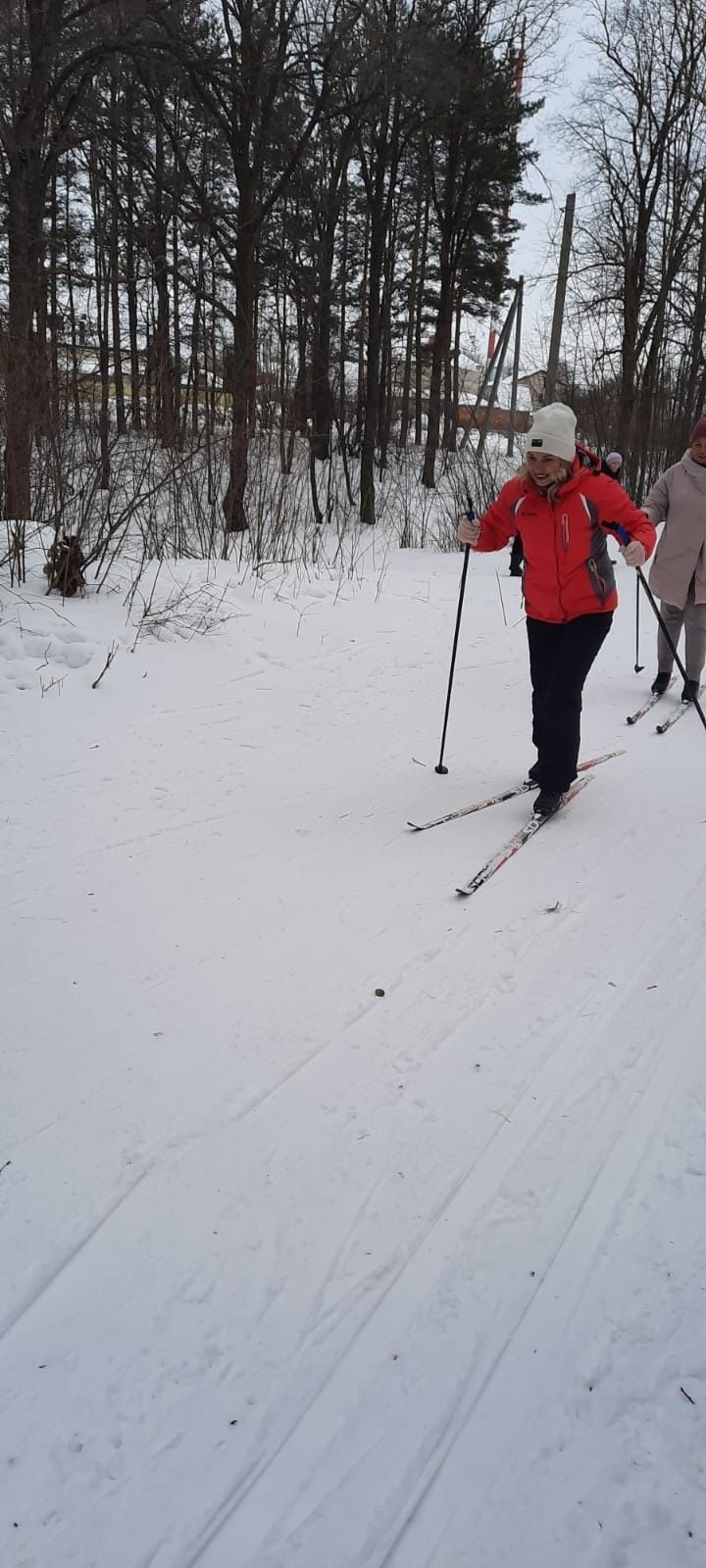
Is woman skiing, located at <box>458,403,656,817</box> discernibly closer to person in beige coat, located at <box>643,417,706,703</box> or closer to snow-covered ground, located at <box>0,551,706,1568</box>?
snow-covered ground, located at <box>0,551,706,1568</box>

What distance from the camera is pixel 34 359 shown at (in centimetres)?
700

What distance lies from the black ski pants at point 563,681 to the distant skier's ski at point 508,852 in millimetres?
215

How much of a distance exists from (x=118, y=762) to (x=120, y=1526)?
12.4 ft

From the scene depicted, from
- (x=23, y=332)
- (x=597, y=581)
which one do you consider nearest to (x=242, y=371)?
(x=23, y=332)

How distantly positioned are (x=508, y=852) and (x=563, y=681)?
0.95m

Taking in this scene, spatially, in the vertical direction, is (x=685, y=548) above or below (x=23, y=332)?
below

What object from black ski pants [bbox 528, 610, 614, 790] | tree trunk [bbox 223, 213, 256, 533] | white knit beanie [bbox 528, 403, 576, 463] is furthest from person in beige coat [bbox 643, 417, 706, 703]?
tree trunk [bbox 223, 213, 256, 533]

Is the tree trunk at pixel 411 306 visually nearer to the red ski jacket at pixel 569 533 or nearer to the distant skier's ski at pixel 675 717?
the distant skier's ski at pixel 675 717

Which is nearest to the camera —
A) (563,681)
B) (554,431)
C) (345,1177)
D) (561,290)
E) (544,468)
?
(345,1177)

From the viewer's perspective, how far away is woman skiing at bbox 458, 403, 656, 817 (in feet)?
13.1

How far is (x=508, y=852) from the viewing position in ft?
13.2

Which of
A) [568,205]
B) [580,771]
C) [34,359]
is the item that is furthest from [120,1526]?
[568,205]

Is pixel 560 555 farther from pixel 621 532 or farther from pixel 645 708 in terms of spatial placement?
pixel 645 708

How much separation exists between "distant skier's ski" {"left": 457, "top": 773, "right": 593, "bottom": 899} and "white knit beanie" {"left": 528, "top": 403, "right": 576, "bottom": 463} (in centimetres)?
166
